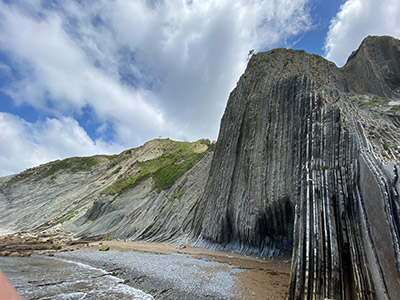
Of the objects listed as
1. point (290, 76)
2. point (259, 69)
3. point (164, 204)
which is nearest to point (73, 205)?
point (164, 204)

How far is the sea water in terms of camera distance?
11.4m

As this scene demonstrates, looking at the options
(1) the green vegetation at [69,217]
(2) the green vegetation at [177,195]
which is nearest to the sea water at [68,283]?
(2) the green vegetation at [177,195]

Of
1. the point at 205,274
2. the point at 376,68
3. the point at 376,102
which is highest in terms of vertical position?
the point at 376,68

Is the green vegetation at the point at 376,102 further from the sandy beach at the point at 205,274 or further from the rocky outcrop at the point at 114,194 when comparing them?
the rocky outcrop at the point at 114,194

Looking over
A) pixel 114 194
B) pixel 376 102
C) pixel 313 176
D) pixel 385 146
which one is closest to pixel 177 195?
pixel 114 194

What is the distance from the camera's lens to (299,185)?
1541 cm

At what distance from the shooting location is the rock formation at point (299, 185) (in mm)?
9281

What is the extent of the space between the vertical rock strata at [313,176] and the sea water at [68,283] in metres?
8.30

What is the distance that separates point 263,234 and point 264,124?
9747 mm

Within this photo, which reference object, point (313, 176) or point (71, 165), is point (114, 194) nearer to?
point (71, 165)

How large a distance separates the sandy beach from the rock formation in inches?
70.1

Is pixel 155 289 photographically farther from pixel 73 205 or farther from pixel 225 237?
pixel 73 205

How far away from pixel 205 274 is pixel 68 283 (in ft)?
24.7

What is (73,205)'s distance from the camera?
52.0m
